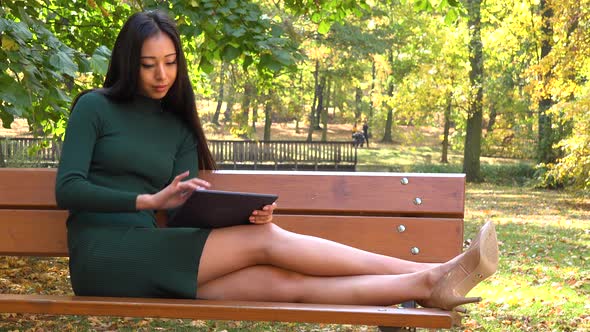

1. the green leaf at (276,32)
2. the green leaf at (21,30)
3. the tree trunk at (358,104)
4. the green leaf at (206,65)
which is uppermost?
the green leaf at (276,32)

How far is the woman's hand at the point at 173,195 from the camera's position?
3.41 meters

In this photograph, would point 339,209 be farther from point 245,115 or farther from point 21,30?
point 245,115

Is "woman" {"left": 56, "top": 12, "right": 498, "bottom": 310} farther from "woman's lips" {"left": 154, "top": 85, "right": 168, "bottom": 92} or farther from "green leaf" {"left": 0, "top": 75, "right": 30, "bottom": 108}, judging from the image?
"green leaf" {"left": 0, "top": 75, "right": 30, "bottom": 108}

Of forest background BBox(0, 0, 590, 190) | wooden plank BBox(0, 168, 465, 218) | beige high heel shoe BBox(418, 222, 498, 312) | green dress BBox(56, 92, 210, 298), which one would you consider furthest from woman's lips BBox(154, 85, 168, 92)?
beige high heel shoe BBox(418, 222, 498, 312)

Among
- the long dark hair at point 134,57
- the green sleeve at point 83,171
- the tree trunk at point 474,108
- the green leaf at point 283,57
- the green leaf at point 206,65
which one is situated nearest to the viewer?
the green sleeve at point 83,171

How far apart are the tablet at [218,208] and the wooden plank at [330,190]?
62 centimetres

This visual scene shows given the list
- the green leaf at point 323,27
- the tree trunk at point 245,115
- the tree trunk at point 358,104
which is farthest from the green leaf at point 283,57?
the tree trunk at point 358,104

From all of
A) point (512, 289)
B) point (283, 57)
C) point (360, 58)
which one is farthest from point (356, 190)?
point (360, 58)

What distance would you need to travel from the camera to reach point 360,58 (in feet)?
96.5

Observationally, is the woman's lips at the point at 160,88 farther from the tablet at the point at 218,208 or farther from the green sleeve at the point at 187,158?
the tablet at the point at 218,208

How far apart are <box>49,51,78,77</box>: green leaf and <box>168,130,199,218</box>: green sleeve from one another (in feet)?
3.65

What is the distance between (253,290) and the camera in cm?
365

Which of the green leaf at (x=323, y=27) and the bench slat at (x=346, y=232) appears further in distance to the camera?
the green leaf at (x=323, y=27)

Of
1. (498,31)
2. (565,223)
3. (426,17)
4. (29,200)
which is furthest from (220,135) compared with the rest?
(29,200)
